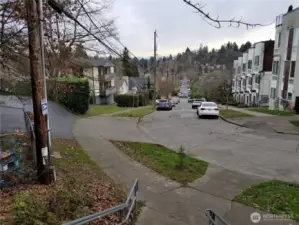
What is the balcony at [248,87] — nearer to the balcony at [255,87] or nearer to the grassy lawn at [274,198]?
the balcony at [255,87]

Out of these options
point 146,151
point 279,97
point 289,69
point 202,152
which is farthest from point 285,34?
point 146,151

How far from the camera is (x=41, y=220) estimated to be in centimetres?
405

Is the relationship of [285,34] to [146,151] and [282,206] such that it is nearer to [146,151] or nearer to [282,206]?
[146,151]

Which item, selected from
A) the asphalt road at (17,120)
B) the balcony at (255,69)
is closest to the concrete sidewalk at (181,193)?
the asphalt road at (17,120)

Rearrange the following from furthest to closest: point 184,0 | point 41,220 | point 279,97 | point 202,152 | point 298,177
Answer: point 279,97, point 202,152, point 298,177, point 41,220, point 184,0

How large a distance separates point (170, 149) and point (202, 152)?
138 cm

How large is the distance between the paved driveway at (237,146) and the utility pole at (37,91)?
5.98 m

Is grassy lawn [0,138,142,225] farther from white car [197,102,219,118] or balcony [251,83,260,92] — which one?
balcony [251,83,260,92]

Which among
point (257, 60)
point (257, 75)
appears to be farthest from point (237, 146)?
point (257, 60)

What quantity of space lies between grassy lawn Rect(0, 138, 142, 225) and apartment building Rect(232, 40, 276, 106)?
27.3 meters

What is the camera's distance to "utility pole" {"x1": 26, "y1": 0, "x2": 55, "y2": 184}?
524 centimetres

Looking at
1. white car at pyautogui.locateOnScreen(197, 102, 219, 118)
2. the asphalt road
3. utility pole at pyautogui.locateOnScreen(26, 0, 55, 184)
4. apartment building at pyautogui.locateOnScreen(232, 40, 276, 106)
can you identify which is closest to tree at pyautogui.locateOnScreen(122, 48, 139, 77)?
the asphalt road

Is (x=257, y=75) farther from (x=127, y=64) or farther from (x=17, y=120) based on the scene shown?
(x=17, y=120)

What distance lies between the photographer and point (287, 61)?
82.2ft
